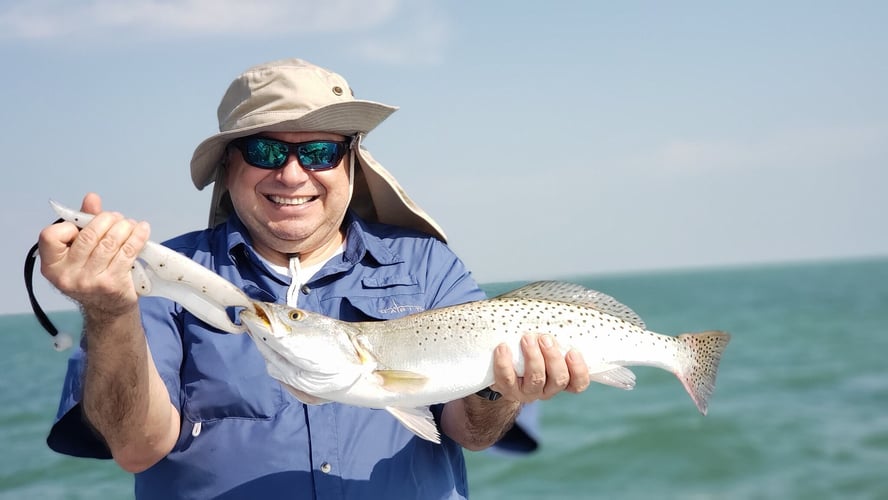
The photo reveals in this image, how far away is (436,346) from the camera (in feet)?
11.1

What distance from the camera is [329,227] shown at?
4.21 meters

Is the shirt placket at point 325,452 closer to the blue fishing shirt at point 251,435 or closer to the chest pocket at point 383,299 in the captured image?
the blue fishing shirt at point 251,435

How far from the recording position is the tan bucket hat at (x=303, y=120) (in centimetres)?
409

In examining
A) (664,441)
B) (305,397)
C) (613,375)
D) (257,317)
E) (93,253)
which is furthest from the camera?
(664,441)

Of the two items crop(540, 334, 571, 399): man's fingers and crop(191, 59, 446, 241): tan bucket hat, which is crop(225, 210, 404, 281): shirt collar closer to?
crop(191, 59, 446, 241): tan bucket hat

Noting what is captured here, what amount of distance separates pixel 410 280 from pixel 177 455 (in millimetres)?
1260

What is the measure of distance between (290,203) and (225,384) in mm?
906

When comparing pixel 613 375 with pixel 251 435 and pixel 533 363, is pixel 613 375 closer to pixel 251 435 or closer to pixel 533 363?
pixel 533 363

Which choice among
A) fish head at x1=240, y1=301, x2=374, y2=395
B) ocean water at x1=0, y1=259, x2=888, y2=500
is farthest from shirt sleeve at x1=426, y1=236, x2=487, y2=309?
ocean water at x1=0, y1=259, x2=888, y2=500

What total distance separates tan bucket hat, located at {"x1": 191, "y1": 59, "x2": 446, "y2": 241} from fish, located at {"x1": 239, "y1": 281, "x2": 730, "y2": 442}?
1.08m

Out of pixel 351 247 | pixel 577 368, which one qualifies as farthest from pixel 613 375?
pixel 351 247

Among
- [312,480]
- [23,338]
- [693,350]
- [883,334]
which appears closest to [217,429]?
[312,480]

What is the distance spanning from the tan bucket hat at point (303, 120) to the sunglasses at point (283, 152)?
0.21ft

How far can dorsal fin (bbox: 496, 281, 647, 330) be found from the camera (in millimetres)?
3588
